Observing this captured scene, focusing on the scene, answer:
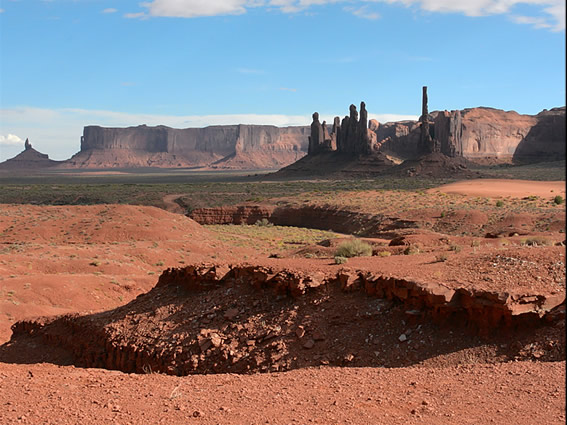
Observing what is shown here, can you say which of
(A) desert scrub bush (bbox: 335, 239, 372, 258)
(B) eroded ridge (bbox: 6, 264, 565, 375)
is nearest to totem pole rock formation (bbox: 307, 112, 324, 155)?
(A) desert scrub bush (bbox: 335, 239, 372, 258)

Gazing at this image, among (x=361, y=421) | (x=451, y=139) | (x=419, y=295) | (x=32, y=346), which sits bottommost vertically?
(x=32, y=346)

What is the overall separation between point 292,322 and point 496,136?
149106mm

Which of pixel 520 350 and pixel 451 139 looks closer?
pixel 520 350

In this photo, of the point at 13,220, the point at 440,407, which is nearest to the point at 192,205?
the point at 13,220

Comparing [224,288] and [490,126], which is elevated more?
[490,126]

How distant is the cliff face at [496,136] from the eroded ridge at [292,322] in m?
114

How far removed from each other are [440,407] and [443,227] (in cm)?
3271

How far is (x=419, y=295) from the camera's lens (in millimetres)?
11695

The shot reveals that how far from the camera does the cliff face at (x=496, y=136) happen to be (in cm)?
13162

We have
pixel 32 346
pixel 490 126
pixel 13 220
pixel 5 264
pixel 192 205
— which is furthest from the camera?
pixel 490 126

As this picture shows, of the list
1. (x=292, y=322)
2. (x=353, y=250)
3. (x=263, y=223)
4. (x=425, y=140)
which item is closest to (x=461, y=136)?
(x=425, y=140)

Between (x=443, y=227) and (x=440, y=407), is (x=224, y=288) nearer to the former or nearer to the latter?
(x=440, y=407)

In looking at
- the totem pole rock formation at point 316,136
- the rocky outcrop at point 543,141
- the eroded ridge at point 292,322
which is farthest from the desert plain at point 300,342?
the rocky outcrop at point 543,141

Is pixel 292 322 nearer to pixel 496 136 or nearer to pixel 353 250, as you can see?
pixel 353 250
